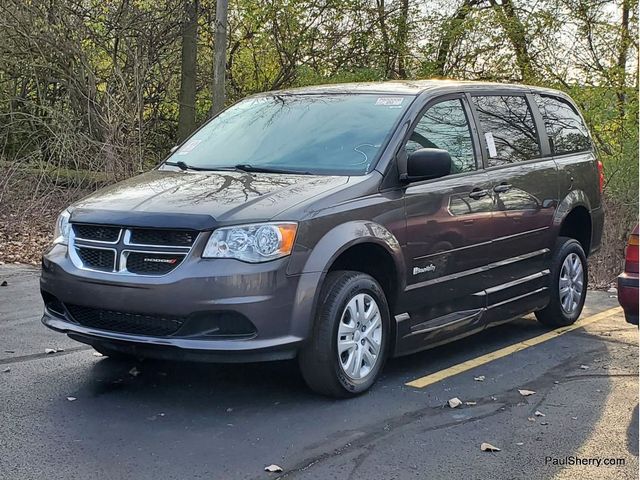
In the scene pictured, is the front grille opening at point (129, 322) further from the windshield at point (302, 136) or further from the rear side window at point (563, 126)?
the rear side window at point (563, 126)

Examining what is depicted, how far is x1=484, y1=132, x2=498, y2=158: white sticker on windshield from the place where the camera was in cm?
623

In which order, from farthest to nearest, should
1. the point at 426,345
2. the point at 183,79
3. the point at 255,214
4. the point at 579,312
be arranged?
the point at 183,79 < the point at 579,312 < the point at 426,345 < the point at 255,214

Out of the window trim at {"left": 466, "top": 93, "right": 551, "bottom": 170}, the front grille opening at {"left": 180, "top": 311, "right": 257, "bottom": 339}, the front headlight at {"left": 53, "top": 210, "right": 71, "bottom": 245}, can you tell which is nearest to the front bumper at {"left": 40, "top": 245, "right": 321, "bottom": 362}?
the front grille opening at {"left": 180, "top": 311, "right": 257, "bottom": 339}

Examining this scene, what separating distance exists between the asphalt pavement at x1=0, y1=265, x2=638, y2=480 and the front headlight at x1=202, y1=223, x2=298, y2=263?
92 cm

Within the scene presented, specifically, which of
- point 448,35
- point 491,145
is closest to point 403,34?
point 448,35

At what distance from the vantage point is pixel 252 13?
1669cm

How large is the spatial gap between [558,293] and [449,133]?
1.93 meters

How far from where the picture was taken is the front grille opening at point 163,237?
4500 millimetres

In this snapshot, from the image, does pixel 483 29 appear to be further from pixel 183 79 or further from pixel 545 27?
pixel 183 79

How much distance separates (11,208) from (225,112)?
262 inches

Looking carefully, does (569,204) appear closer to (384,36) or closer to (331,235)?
(331,235)

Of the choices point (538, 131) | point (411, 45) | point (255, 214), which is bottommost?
point (255, 214)

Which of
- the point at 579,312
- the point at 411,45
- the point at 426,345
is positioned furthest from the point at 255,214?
the point at 411,45

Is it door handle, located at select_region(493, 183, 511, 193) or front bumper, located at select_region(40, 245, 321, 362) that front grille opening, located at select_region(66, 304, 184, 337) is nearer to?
front bumper, located at select_region(40, 245, 321, 362)
